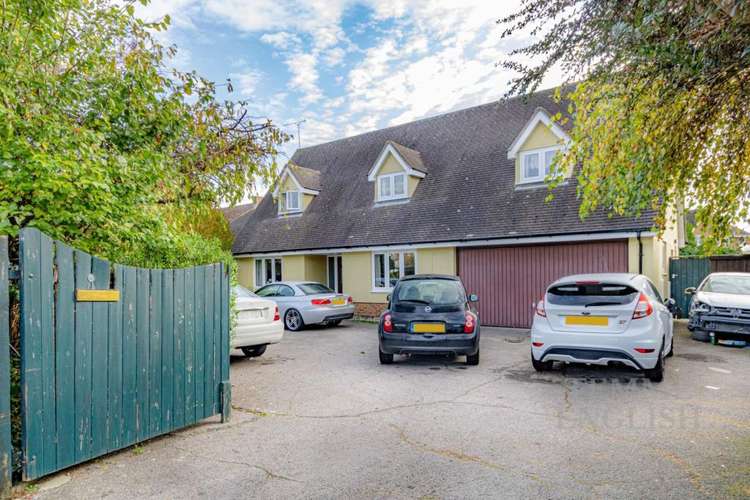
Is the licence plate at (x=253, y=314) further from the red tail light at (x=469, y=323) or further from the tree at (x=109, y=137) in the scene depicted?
the red tail light at (x=469, y=323)

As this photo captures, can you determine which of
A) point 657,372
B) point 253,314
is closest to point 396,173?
point 253,314

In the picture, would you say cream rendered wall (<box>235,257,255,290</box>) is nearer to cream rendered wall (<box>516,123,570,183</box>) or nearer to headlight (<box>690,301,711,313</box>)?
cream rendered wall (<box>516,123,570,183</box>)

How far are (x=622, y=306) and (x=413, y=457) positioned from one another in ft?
14.2

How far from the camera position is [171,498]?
3602mm

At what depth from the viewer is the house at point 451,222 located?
45.3 feet

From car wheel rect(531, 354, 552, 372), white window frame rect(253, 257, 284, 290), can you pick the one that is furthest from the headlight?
white window frame rect(253, 257, 284, 290)

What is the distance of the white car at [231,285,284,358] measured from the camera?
29.3 feet

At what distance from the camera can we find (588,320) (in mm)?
7148

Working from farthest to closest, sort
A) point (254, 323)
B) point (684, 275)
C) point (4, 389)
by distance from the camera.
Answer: point (684, 275), point (254, 323), point (4, 389)

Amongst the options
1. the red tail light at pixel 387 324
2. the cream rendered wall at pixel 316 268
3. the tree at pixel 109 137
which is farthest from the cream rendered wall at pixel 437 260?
the tree at pixel 109 137

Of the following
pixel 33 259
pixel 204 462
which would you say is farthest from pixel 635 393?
pixel 33 259

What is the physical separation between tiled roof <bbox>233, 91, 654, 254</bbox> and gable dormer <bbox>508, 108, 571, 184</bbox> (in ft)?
1.63

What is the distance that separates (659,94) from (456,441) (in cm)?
467

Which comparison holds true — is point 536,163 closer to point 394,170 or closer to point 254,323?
point 394,170
